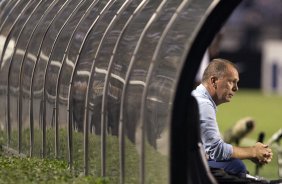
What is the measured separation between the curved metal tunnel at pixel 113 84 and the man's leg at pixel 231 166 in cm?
76

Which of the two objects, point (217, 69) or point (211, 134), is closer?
point (211, 134)

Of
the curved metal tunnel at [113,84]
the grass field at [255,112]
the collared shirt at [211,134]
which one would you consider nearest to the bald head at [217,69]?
the collared shirt at [211,134]

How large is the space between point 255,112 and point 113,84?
3153 centimetres

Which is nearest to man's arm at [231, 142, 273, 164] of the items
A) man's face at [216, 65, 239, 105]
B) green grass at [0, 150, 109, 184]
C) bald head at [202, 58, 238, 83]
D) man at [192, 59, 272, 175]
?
man at [192, 59, 272, 175]

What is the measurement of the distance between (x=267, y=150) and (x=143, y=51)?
49.4 inches

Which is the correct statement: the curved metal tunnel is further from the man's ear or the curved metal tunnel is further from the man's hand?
the man's hand

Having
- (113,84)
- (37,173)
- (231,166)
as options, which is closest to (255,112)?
(37,173)

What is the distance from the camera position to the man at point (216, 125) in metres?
10.9

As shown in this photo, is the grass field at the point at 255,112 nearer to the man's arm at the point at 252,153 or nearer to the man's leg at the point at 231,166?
the man's leg at the point at 231,166

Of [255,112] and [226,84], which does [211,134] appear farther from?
[255,112]

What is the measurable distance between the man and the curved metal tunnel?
0.61 meters

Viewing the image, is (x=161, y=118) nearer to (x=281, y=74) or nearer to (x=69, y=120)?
(x=69, y=120)

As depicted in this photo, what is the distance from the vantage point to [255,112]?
42.8 m

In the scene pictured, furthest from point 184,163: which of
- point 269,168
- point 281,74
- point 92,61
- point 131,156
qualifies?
point 281,74
